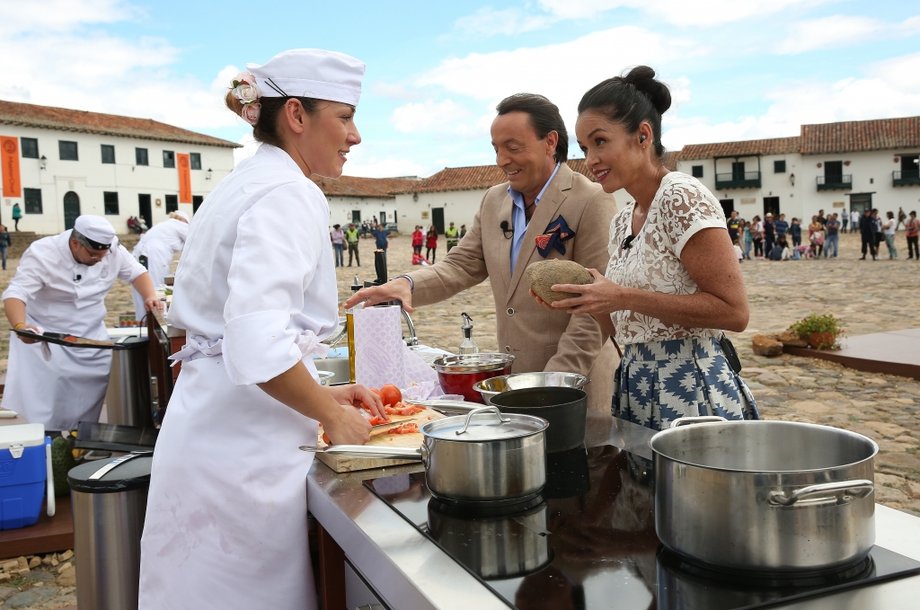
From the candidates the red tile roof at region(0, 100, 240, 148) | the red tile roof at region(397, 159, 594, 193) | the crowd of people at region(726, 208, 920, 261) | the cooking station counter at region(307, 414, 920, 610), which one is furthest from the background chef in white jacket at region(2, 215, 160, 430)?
the red tile roof at region(397, 159, 594, 193)

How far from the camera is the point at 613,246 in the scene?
240cm

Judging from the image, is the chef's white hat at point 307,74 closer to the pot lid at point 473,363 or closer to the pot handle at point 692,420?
the pot lid at point 473,363

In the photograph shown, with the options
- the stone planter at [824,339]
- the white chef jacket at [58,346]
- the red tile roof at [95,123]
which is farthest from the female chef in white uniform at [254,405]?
the red tile roof at [95,123]

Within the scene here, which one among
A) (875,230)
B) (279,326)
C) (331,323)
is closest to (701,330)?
(331,323)

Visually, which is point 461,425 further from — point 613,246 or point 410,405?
point 613,246

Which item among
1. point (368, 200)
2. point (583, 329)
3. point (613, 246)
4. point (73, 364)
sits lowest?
point (73, 364)

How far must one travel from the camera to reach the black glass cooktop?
1004 mm

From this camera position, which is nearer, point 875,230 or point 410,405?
point 410,405

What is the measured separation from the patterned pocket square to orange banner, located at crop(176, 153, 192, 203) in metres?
49.5

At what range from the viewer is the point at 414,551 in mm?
1216

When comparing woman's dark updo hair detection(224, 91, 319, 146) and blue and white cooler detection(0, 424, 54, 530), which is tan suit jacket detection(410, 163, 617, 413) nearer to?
woman's dark updo hair detection(224, 91, 319, 146)

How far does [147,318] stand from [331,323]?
4886mm

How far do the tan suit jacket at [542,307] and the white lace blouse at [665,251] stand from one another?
0.32 m

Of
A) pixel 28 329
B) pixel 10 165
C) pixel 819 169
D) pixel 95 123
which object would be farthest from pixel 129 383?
pixel 819 169
